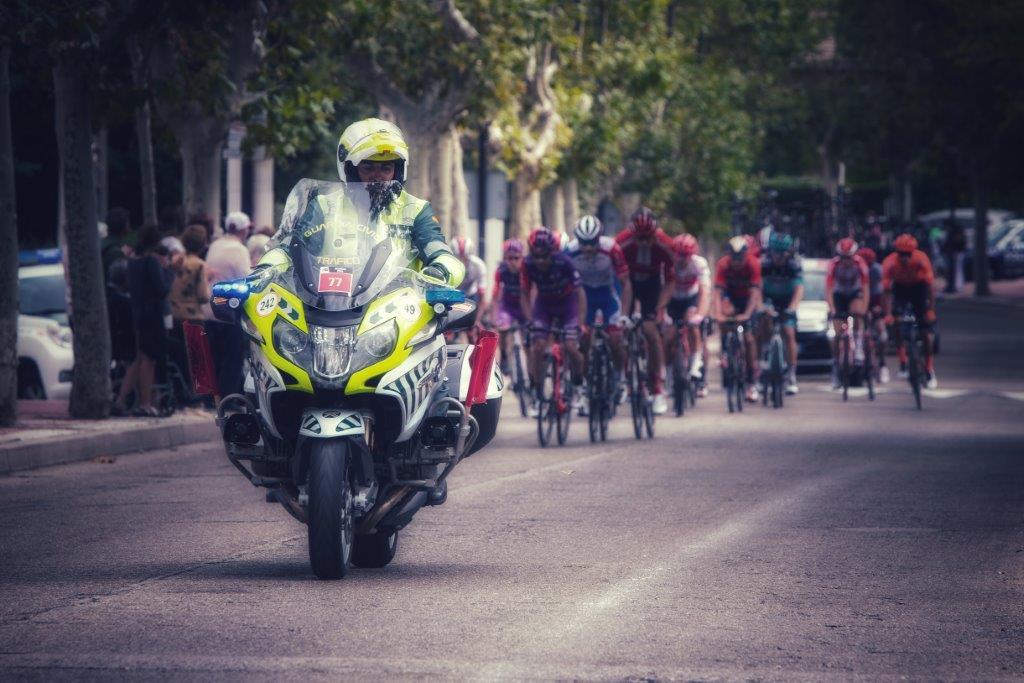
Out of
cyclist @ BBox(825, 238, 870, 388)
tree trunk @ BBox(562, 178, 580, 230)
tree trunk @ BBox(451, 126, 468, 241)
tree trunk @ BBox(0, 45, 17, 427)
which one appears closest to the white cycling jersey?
cyclist @ BBox(825, 238, 870, 388)

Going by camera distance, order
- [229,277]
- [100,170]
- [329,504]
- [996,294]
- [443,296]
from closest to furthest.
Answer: [329,504]
[443,296]
[229,277]
[100,170]
[996,294]

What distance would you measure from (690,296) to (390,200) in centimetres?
1407

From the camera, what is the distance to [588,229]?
732 inches

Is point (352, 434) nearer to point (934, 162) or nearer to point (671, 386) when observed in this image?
point (671, 386)

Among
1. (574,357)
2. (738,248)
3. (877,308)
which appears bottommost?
(574,357)

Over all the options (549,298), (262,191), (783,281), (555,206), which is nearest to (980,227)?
(555,206)

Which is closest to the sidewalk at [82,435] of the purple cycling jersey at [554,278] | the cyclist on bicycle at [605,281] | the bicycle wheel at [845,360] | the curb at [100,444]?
the curb at [100,444]

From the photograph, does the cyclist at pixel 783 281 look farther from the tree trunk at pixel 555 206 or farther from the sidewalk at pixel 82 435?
the tree trunk at pixel 555 206

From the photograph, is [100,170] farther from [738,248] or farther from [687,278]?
[738,248]

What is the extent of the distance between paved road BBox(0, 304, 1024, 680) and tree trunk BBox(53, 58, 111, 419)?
88.4 inches

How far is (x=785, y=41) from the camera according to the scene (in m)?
61.2

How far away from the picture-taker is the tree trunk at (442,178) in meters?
32.3

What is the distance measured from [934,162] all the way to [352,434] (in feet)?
172

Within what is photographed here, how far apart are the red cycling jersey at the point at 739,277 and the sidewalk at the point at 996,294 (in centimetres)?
3331
